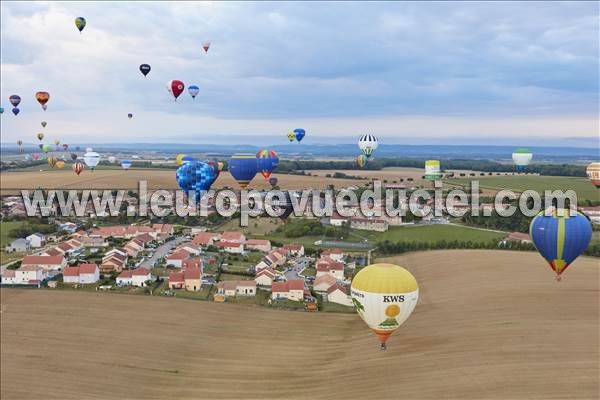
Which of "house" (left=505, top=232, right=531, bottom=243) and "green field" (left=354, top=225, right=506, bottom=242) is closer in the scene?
"house" (left=505, top=232, right=531, bottom=243)

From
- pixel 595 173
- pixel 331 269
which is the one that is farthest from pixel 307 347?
pixel 595 173

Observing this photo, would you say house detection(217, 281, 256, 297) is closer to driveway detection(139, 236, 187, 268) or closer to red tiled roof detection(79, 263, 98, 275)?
red tiled roof detection(79, 263, 98, 275)

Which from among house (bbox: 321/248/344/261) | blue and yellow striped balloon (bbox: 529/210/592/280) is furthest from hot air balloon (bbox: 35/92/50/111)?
blue and yellow striped balloon (bbox: 529/210/592/280)

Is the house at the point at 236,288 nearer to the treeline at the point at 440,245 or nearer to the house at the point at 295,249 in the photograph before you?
the house at the point at 295,249

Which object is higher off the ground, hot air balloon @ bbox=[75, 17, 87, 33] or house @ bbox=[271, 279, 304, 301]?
hot air balloon @ bbox=[75, 17, 87, 33]

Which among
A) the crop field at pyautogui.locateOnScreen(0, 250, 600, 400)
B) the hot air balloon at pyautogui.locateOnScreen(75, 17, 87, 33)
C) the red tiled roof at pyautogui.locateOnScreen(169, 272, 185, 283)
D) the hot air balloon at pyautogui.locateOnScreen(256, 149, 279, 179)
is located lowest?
the crop field at pyautogui.locateOnScreen(0, 250, 600, 400)

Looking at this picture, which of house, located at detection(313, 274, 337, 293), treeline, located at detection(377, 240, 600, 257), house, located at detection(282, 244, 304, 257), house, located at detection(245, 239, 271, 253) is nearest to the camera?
house, located at detection(313, 274, 337, 293)

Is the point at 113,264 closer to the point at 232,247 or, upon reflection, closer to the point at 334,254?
the point at 232,247
